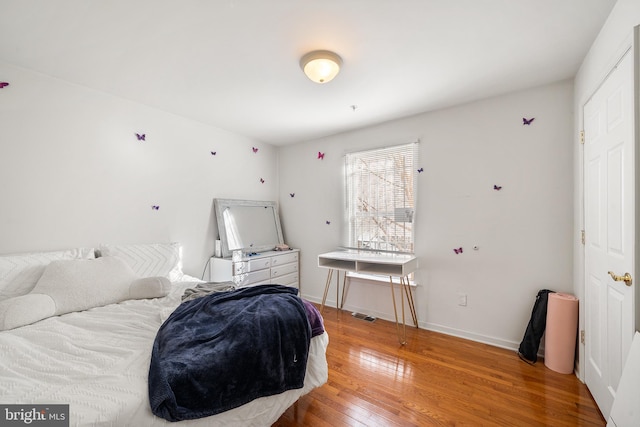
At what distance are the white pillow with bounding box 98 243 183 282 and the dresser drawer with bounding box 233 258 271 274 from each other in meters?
0.63

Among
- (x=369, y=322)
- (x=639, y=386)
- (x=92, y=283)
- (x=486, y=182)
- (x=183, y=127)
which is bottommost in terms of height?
(x=369, y=322)

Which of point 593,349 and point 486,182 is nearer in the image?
point 593,349

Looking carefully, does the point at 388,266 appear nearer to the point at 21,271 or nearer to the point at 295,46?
the point at 295,46

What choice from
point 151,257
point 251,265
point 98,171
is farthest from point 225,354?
point 98,171

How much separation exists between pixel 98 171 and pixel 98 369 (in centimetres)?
201

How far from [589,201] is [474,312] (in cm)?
140

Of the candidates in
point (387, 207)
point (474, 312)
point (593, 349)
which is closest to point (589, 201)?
point (593, 349)

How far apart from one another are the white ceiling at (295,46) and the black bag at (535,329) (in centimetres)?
191

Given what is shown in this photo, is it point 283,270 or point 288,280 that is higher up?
point 283,270

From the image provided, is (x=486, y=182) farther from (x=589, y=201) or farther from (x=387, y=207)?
(x=387, y=207)

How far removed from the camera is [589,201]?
74.3 inches

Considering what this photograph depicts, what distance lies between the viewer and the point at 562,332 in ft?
6.89

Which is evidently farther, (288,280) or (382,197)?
(288,280)

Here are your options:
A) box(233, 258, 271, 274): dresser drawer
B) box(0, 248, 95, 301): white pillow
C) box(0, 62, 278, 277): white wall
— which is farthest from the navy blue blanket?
box(0, 62, 278, 277): white wall
